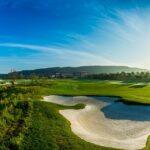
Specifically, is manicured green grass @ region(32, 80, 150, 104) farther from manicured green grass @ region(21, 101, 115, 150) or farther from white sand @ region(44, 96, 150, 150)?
manicured green grass @ region(21, 101, 115, 150)

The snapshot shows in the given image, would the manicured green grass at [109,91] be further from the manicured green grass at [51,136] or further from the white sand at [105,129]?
the manicured green grass at [51,136]

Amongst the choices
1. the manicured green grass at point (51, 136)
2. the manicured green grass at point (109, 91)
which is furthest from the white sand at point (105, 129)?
the manicured green grass at point (109, 91)

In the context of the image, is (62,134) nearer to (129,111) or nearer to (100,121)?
(100,121)

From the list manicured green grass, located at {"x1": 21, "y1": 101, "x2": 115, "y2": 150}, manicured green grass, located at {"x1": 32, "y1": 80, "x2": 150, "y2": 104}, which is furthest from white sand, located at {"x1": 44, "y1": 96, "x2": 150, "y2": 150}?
manicured green grass, located at {"x1": 32, "y1": 80, "x2": 150, "y2": 104}

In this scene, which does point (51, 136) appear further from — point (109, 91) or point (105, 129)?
point (109, 91)

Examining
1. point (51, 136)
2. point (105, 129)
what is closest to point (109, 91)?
point (105, 129)

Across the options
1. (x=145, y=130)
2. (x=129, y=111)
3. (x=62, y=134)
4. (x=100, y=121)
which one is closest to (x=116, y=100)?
(x=129, y=111)
